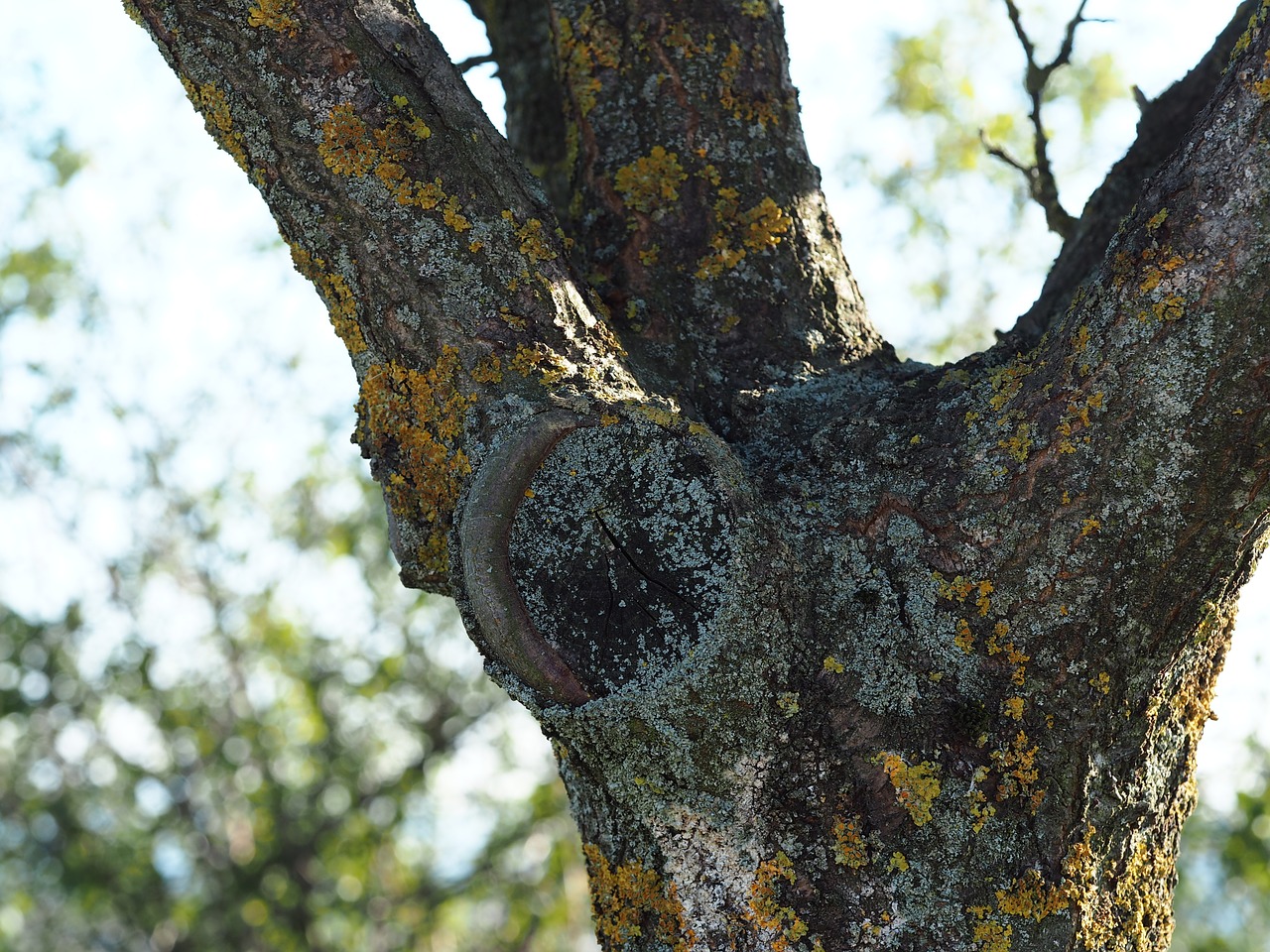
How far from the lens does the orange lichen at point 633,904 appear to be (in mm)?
1649

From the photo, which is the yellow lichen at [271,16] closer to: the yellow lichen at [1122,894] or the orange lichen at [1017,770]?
the orange lichen at [1017,770]

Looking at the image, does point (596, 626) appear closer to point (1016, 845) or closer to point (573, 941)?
point (1016, 845)

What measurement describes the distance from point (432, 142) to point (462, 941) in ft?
34.6

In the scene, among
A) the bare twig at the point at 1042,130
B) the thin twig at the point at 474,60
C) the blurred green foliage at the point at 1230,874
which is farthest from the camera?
the blurred green foliage at the point at 1230,874

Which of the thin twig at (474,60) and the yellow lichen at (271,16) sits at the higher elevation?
the thin twig at (474,60)

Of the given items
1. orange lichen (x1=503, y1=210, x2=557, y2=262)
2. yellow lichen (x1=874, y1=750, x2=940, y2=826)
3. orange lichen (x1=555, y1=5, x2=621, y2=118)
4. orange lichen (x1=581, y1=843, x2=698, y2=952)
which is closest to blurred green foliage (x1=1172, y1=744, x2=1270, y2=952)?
yellow lichen (x1=874, y1=750, x2=940, y2=826)

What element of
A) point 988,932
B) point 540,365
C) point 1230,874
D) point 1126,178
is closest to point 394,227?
point 540,365

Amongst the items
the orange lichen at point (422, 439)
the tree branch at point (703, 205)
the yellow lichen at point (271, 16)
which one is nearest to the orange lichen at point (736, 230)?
the tree branch at point (703, 205)

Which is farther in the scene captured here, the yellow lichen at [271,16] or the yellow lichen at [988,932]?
the yellow lichen at [271,16]

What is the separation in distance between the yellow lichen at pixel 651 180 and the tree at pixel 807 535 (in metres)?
0.34

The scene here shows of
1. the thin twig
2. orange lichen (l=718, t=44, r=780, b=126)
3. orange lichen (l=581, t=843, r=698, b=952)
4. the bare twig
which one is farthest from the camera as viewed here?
the thin twig

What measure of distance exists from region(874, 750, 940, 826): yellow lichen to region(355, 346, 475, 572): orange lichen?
0.79m

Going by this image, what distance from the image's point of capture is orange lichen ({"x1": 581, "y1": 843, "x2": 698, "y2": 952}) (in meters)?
1.65

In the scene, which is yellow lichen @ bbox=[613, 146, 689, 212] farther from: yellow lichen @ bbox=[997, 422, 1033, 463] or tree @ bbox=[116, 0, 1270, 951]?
yellow lichen @ bbox=[997, 422, 1033, 463]
